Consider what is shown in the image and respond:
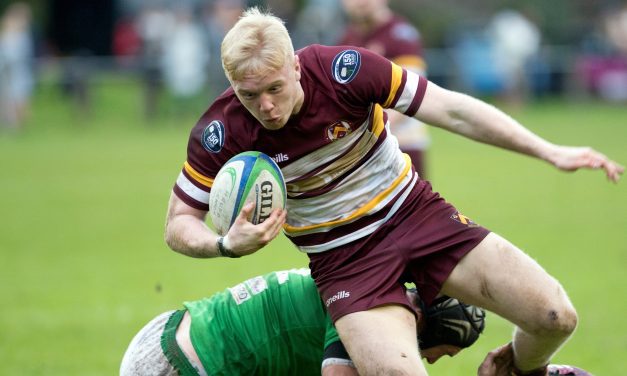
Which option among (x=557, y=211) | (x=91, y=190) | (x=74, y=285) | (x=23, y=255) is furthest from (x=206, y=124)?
(x=91, y=190)

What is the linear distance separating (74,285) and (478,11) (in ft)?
80.4

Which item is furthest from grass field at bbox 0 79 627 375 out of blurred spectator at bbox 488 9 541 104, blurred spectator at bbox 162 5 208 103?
blurred spectator at bbox 488 9 541 104

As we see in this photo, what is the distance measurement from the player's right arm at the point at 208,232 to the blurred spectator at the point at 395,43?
3.62 meters

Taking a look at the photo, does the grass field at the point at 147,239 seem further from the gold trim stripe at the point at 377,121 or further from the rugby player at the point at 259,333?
the gold trim stripe at the point at 377,121

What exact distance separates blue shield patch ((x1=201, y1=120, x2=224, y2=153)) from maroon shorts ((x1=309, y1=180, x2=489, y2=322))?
2.59 ft

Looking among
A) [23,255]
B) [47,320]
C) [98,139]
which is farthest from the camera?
[98,139]

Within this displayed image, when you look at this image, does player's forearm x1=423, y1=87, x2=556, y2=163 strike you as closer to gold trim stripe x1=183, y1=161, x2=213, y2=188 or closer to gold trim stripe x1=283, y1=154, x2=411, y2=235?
gold trim stripe x1=283, y1=154, x2=411, y2=235

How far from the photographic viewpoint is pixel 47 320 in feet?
29.5

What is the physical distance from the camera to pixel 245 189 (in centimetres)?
523

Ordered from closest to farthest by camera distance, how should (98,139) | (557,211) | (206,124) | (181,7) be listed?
(206,124), (557,211), (98,139), (181,7)

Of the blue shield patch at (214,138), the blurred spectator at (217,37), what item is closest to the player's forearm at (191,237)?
the blue shield patch at (214,138)

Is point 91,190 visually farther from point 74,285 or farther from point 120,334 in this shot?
point 120,334

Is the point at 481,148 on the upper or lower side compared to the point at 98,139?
lower

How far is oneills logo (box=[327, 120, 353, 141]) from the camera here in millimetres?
5559
